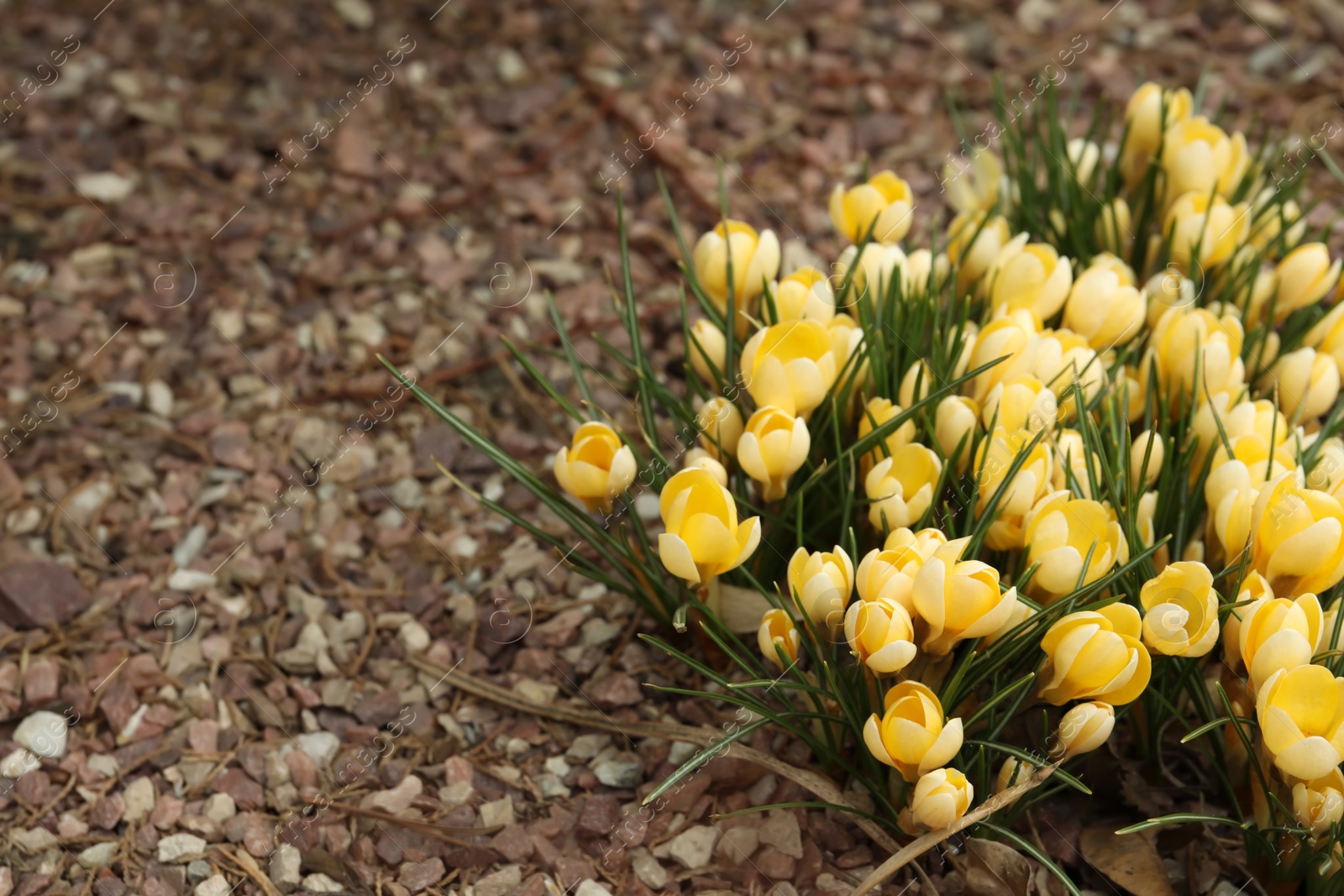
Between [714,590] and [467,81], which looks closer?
[714,590]

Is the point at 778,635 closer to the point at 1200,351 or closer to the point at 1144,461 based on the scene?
the point at 1144,461

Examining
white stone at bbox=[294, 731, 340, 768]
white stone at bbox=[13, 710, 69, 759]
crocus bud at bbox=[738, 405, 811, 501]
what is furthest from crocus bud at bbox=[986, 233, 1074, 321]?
white stone at bbox=[13, 710, 69, 759]

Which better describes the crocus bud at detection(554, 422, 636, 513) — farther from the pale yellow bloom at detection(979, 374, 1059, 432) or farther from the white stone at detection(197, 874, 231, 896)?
the white stone at detection(197, 874, 231, 896)

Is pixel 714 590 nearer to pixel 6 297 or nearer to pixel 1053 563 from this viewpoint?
pixel 1053 563

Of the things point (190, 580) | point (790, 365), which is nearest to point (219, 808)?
point (190, 580)

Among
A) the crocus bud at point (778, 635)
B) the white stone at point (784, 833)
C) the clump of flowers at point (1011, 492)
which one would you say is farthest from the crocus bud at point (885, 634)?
the white stone at point (784, 833)

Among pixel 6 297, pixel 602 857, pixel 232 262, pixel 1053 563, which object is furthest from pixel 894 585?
pixel 6 297
